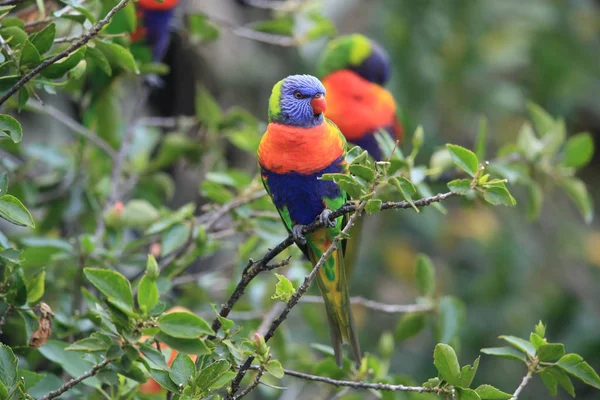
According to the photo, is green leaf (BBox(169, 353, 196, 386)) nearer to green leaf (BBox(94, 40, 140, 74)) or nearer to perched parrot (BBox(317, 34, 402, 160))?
A: green leaf (BBox(94, 40, 140, 74))

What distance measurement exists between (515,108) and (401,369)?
5.18ft

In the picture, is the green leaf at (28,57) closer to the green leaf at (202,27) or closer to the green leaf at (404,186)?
the green leaf at (404,186)

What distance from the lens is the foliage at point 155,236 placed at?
1.12 metres

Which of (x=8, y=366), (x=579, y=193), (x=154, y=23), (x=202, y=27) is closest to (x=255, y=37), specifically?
(x=202, y=27)

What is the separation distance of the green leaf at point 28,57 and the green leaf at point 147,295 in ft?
1.40

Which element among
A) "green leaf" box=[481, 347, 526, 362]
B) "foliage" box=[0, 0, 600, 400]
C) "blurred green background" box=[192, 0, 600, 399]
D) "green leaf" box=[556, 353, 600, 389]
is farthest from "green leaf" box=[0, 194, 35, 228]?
"blurred green background" box=[192, 0, 600, 399]

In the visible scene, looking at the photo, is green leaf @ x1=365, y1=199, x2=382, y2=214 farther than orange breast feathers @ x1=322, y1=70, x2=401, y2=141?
No

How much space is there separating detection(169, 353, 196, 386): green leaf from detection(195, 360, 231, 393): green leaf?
18 millimetres

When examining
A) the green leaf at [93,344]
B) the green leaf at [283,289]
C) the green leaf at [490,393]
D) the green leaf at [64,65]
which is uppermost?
the green leaf at [64,65]

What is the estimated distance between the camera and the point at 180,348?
1.09 meters

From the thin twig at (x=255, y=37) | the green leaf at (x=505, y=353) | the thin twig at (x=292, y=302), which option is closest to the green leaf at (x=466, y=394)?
the green leaf at (x=505, y=353)

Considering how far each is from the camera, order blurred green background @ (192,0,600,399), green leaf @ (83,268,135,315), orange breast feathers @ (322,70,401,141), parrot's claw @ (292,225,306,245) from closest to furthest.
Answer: green leaf @ (83,268,135,315), parrot's claw @ (292,225,306,245), orange breast feathers @ (322,70,401,141), blurred green background @ (192,0,600,399)

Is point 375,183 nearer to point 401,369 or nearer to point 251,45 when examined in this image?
point 401,369

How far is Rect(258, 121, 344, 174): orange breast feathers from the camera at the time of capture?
1.50m
